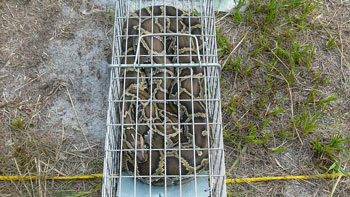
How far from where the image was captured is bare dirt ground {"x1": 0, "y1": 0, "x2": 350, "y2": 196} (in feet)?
11.7

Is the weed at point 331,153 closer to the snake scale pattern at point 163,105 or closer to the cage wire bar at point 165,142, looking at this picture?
the cage wire bar at point 165,142

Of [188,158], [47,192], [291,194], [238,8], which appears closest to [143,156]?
[188,158]

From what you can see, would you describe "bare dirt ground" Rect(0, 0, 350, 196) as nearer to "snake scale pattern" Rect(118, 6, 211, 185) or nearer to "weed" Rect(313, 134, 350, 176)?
"weed" Rect(313, 134, 350, 176)

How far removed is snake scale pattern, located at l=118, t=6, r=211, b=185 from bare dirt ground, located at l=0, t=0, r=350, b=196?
1.47 feet

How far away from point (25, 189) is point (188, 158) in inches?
63.0

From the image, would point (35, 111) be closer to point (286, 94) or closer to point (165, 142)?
point (165, 142)

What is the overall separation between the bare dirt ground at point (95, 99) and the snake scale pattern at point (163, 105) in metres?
0.45

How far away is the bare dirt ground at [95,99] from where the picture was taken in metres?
3.58

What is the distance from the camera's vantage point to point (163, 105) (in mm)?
3672

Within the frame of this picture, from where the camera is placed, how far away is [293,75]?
13.5 ft

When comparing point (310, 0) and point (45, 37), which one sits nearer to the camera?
point (45, 37)

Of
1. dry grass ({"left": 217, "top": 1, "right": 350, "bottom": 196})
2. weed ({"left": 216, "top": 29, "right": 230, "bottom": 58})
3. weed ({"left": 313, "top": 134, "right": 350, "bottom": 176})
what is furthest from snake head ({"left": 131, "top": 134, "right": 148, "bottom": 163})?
weed ({"left": 313, "top": 134, "right": 350, "bottom": 176})

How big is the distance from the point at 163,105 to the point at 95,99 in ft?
2.71

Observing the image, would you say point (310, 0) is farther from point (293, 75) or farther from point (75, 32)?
point (75, 32)
